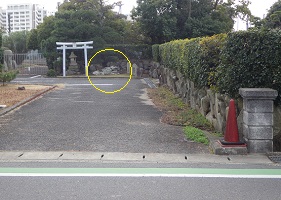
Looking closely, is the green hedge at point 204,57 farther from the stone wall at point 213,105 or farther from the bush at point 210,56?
the stone wall at point 213,105

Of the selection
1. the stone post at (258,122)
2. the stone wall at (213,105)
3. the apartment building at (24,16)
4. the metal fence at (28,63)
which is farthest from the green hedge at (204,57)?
the apartment building at (24,16)

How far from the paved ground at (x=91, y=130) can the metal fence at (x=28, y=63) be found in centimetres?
2115

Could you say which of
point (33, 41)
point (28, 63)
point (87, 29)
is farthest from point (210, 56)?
point (33, 41)

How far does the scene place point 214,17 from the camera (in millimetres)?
33812

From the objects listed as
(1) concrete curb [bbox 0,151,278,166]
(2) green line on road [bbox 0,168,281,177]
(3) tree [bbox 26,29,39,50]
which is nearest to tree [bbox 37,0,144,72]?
(3) tree [bbox 26,29,39,50]

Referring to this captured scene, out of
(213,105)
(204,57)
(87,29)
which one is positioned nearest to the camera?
(213,105)

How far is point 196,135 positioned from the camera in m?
8.78

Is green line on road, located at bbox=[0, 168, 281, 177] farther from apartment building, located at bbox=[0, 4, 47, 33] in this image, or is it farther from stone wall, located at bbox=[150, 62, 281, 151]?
apartment building, located at bbox=[0, 4, 47, 33]

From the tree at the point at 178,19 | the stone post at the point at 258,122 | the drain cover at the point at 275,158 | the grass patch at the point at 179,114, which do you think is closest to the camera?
the drain cover at the point at 275,158

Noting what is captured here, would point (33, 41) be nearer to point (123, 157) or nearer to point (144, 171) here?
point (123, 157)

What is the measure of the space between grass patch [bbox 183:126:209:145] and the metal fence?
2695cm

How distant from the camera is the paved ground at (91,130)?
805cm

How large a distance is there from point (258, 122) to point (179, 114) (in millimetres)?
4722

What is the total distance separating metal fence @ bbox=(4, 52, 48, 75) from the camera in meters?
34.4
